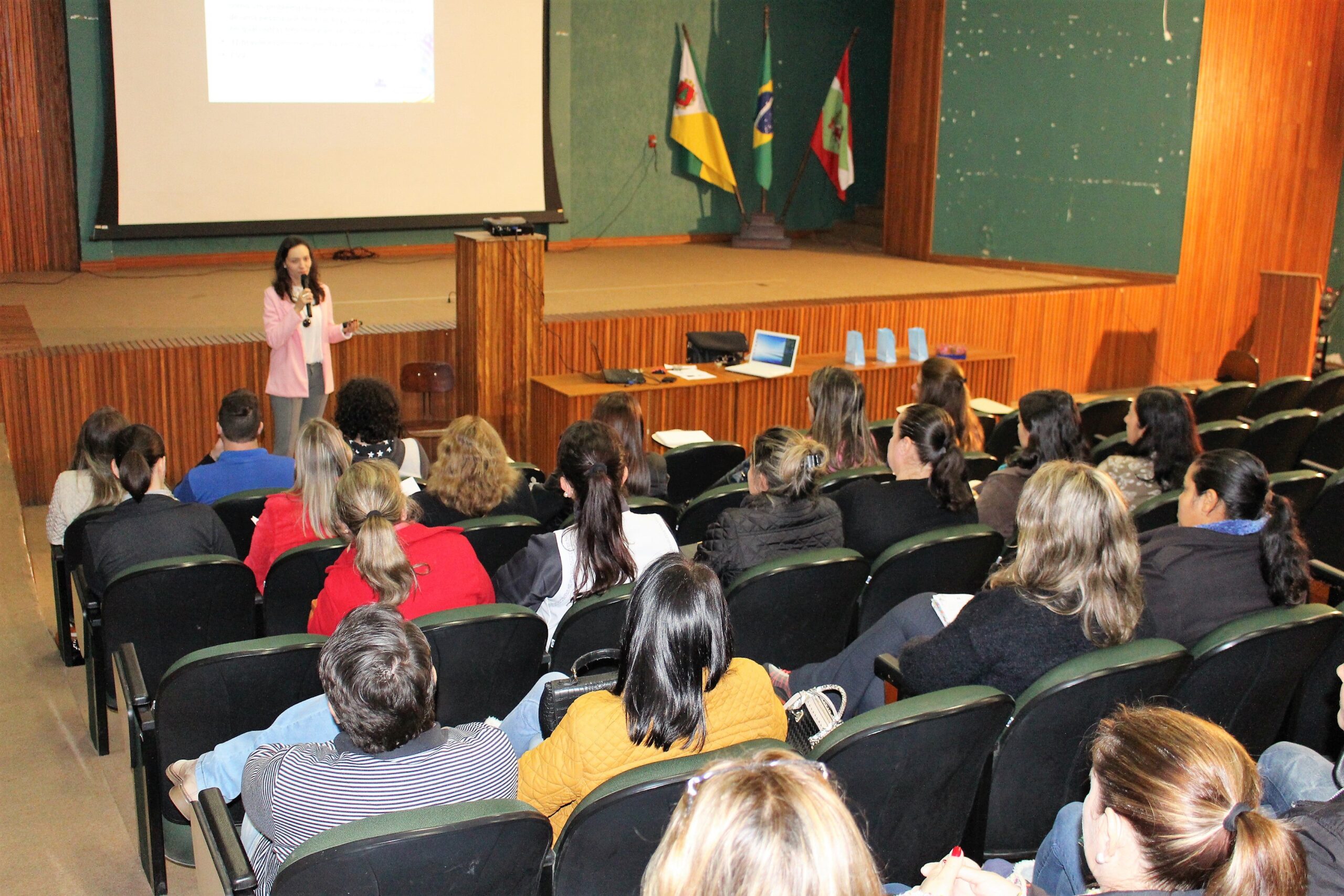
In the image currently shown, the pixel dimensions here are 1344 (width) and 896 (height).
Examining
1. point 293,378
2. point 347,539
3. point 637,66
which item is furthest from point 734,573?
point 637,66

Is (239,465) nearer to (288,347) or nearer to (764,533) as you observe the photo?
(288,347)

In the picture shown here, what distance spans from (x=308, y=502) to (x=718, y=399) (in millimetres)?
3331

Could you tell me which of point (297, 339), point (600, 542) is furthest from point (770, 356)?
point (600, 542)

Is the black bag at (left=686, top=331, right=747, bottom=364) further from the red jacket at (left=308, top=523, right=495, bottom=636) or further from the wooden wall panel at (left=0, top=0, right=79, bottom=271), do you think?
the wooden wall panel at (left=0, top=0, right=79, bottom=271)

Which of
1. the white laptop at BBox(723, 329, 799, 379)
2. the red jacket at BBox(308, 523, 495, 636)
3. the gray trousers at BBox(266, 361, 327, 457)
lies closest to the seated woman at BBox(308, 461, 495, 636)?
the red jacket at BBox(308, 523, 495, 636)

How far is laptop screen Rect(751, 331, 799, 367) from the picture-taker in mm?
6727

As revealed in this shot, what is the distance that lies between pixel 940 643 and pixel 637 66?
377 inches

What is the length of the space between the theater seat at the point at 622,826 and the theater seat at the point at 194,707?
85 centimetres

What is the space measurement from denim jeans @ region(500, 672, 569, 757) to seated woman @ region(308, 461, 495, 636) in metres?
0.49

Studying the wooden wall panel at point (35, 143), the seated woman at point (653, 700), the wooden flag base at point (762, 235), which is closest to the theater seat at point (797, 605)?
the seated woman at point (653, 700)

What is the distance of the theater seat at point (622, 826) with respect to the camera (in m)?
1.86

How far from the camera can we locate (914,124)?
33.9 ft

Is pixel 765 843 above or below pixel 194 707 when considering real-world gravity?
above

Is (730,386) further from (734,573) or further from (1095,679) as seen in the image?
(1095,679)
